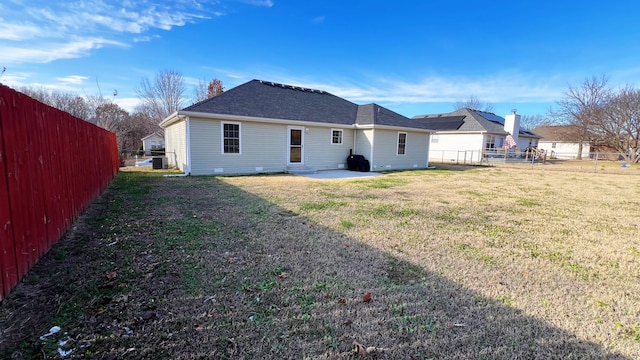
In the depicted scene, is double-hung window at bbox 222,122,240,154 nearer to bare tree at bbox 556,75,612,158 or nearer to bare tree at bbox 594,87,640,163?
bare tree at bbox 594,87,640,163

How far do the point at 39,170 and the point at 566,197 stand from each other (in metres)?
11.5

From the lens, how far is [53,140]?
3.74 metres

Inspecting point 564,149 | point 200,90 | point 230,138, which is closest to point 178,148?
point 230,138

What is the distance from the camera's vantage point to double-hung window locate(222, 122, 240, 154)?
11695 mm

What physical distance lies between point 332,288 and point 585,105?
123 ft

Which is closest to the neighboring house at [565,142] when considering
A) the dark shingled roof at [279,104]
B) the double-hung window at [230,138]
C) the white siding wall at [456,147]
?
the white siding wall at [456,147]

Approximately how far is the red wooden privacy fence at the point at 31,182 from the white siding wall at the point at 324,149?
32.7ft

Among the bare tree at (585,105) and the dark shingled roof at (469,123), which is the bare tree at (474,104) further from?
the dark shingled roof at (469,123)

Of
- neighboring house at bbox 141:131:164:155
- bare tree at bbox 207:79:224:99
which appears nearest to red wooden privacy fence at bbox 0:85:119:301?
bare tree at bbox 207:79:224:99

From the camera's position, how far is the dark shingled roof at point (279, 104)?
38.9 ft

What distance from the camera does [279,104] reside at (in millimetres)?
13820

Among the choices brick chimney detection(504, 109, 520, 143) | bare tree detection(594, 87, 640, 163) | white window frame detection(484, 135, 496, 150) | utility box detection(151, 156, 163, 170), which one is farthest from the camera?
brick chimney detection(504, 109, 520, 143)

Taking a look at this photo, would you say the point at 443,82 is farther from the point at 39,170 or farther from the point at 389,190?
the point at 39,170

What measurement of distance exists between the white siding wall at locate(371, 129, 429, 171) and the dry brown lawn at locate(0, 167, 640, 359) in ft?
32.8
